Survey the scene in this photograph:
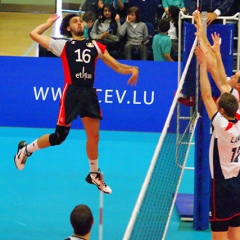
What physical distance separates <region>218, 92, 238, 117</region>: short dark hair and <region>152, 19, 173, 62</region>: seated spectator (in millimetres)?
7804

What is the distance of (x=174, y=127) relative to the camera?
888 centimetres

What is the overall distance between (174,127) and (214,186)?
178 centimetres

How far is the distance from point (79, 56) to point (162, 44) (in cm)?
638

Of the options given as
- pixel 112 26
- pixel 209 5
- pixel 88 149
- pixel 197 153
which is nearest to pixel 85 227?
pixel 88 149

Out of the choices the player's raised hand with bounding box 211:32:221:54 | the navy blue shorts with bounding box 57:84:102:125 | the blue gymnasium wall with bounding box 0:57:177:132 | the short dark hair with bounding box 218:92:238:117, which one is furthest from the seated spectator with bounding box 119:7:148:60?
the short dark hair with bounding box 218:92:238:117

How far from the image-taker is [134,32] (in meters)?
15.5

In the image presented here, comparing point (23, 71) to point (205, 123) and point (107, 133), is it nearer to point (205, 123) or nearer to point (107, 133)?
Result: point (107, 133)

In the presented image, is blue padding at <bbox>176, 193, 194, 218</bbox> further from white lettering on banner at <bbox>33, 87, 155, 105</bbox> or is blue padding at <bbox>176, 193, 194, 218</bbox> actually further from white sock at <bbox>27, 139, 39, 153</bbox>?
white lettering on banner at <bbox>33, 87, 155, 105</bbox>

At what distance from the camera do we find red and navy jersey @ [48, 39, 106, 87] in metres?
8.42

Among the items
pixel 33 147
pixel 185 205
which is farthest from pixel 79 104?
pixel 185 205

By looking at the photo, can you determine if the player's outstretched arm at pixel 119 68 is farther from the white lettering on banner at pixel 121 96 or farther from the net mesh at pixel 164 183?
the white lettering on banner at pixel 121 96

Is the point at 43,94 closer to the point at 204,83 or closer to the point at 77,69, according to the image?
the point at 77,69

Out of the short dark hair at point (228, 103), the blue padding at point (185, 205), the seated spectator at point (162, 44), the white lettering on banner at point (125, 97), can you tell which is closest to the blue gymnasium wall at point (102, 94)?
the white lettering on banner at point (125, 97)

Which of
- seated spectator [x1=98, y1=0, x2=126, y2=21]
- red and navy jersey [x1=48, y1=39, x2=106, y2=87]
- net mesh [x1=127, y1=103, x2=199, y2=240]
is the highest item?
red and navy jersey [x1=48, y1=39, x2=106, y2=87]
